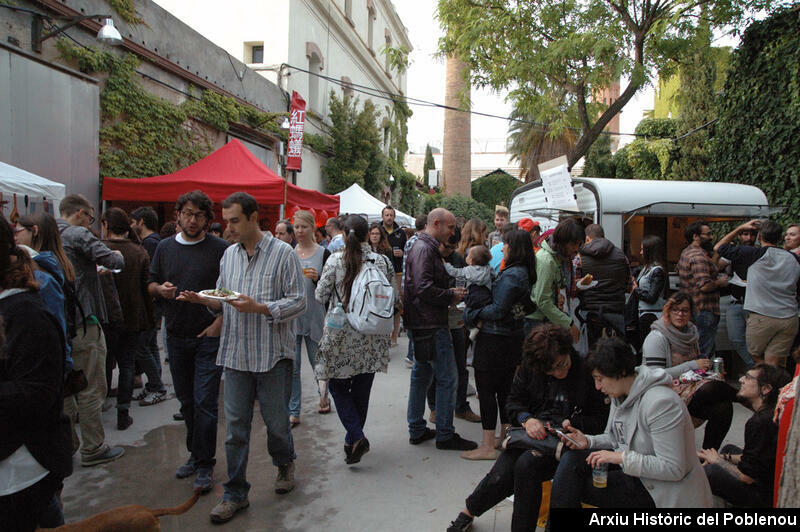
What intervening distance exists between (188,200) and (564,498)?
9.79 feet

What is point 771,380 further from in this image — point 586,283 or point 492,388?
point 586,283

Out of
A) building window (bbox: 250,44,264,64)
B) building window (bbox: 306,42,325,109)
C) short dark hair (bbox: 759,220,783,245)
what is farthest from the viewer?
building window (bbox: 306,42,325,109)

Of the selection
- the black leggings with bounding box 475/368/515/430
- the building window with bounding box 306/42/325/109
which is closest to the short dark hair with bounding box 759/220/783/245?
the black leggings with bounding box 475/368/515/430

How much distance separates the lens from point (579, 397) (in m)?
3.27

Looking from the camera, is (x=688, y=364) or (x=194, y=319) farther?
(x=688, y=364)

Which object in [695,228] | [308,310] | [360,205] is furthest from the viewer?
[360,205]

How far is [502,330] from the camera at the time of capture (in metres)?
4.17

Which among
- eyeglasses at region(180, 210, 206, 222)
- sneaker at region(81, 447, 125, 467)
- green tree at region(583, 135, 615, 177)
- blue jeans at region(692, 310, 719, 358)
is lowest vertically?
sneaker at region(81, 447, 125, 467)

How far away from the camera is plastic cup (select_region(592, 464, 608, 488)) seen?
2.67 metres

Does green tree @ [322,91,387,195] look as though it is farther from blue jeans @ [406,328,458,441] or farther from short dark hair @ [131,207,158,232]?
blue jeans @ [406,328,458,441]

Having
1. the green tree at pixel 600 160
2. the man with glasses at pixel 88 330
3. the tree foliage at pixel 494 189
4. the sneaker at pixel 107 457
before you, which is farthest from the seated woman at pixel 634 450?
the tree foliage at pixel 494 189

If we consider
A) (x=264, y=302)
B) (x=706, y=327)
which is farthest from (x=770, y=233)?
(x=264, y=302)

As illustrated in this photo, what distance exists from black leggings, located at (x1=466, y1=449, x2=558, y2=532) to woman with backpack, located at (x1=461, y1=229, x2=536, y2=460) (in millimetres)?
1087

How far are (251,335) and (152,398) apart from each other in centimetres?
296
